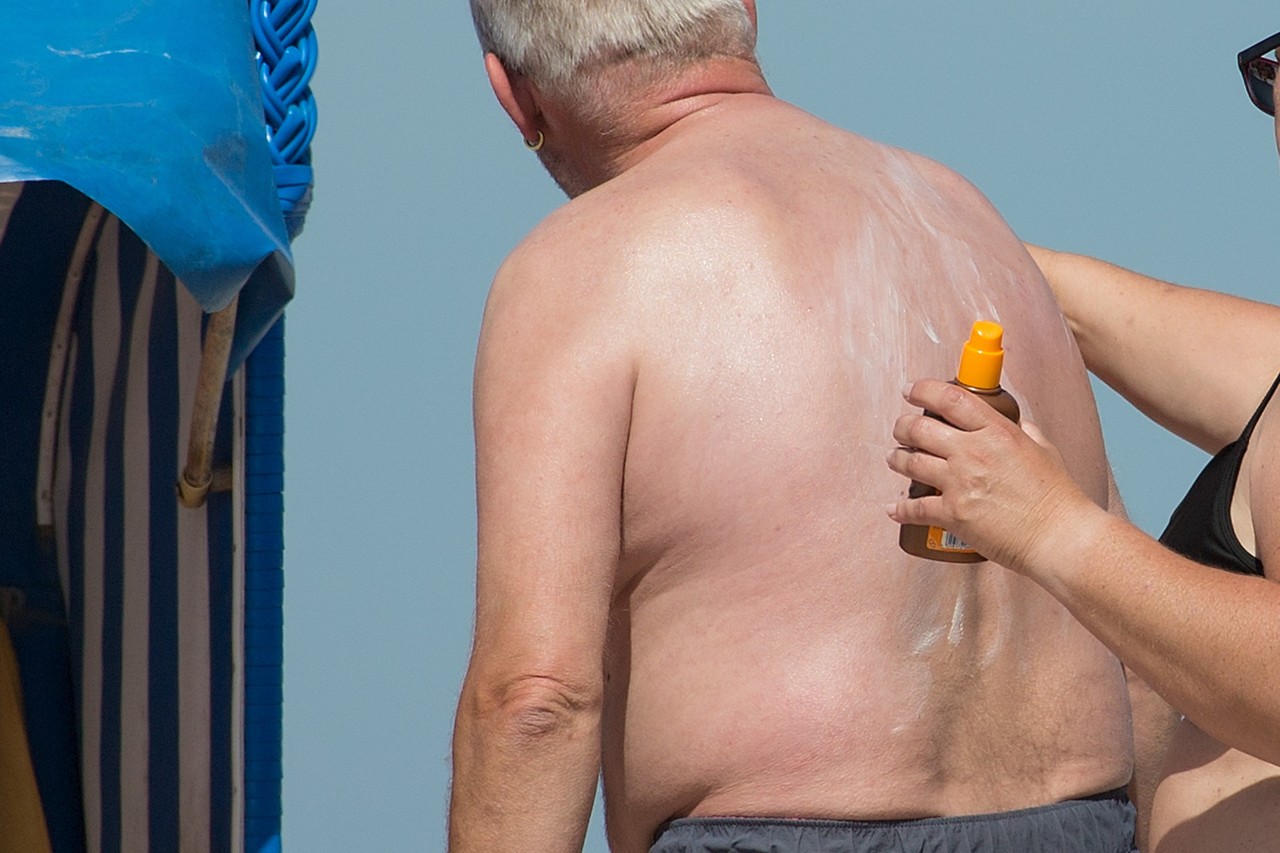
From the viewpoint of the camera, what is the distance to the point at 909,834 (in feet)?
4.99

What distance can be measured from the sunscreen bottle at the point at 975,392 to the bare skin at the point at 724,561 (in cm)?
11

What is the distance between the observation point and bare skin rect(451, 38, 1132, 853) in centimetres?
150

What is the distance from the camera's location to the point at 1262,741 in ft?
4.55

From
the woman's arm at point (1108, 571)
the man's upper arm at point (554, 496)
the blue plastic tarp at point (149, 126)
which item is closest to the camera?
the woman's arm at point (1108, 571)

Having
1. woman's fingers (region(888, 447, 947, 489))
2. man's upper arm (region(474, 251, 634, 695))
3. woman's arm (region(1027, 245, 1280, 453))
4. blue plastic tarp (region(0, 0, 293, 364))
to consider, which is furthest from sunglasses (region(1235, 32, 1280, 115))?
blue plastic tarp (region(0, 0, 293, 364))

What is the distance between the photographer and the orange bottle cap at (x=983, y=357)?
1.39 metres

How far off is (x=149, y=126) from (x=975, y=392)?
92cm

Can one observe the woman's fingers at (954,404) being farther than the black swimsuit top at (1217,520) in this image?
No

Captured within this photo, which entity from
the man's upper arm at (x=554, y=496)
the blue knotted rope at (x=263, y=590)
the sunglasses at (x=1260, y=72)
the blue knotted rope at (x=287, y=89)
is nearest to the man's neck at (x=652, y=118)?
the man's upper arm at (x=554, y=496)

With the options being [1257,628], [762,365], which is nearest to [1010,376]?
[762,365]

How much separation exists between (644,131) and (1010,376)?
0.48 m

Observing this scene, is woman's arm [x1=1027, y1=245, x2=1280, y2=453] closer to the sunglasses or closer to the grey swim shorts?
the sunglasses

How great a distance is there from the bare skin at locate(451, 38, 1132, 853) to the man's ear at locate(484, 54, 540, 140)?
8.7 inches

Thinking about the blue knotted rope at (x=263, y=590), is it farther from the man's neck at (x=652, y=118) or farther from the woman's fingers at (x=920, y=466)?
the woman's fingers at (x=920, y=466)
